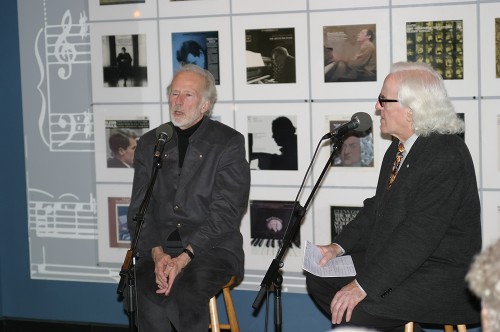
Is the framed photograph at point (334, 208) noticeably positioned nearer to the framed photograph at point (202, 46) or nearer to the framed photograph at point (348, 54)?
the framed photograph at point (348, 54)

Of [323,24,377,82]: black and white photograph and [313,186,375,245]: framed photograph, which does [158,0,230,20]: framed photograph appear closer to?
[323,24,377,82]: black and white photograph

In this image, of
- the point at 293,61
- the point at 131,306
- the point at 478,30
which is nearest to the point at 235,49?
the point at 293,61

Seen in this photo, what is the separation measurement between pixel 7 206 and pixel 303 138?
209cm

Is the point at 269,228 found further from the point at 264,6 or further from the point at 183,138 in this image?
the point at 264,6

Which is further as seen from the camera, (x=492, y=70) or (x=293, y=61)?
(x=293, y=61)

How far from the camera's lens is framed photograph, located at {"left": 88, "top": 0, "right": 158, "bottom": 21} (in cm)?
450

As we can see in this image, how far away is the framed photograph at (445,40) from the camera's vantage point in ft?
12.8

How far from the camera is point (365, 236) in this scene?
3.68 metres

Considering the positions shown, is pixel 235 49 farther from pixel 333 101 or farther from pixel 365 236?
pixel 365 236

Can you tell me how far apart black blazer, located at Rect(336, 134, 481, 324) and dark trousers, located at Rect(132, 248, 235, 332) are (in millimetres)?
826

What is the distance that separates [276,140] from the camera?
14.2 ft

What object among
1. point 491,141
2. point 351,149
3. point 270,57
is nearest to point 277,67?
point 270,57

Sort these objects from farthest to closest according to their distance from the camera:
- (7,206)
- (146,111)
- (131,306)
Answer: (7,206), (146,111), (131,306)

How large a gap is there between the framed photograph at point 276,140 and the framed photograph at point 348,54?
0.65ft
